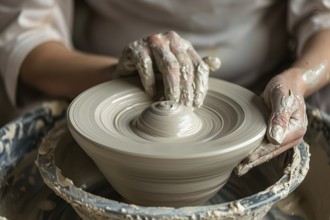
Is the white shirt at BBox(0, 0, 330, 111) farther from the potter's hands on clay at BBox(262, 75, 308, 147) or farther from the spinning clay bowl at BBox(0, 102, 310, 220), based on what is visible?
the potter's hands on clay at BBox(262, 75, 308, 147)

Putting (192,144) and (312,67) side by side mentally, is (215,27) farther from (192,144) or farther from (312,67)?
(192,144)

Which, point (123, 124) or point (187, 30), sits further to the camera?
point (187, 30)

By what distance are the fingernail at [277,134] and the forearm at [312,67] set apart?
0.76 ft

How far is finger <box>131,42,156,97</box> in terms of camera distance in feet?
4.14

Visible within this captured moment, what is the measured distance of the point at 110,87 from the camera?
1.28 m

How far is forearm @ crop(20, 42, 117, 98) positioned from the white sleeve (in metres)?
0.03

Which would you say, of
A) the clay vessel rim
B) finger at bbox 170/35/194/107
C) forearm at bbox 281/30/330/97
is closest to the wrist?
forearm at bbox 281/30/330/97

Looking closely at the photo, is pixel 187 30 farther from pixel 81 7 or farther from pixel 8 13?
pixel 8 13

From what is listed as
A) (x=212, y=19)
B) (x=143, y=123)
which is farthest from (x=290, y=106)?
(x=212, y=19)

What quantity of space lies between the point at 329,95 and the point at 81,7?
0.91m

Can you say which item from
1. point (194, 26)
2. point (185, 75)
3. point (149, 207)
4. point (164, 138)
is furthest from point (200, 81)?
point (194, 26)

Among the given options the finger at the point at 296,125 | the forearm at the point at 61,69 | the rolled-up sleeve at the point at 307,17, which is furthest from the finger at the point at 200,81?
the rolled-up sleeve at the point at 307,17

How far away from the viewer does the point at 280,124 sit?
112cm

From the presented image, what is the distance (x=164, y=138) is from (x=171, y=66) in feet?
0.64
